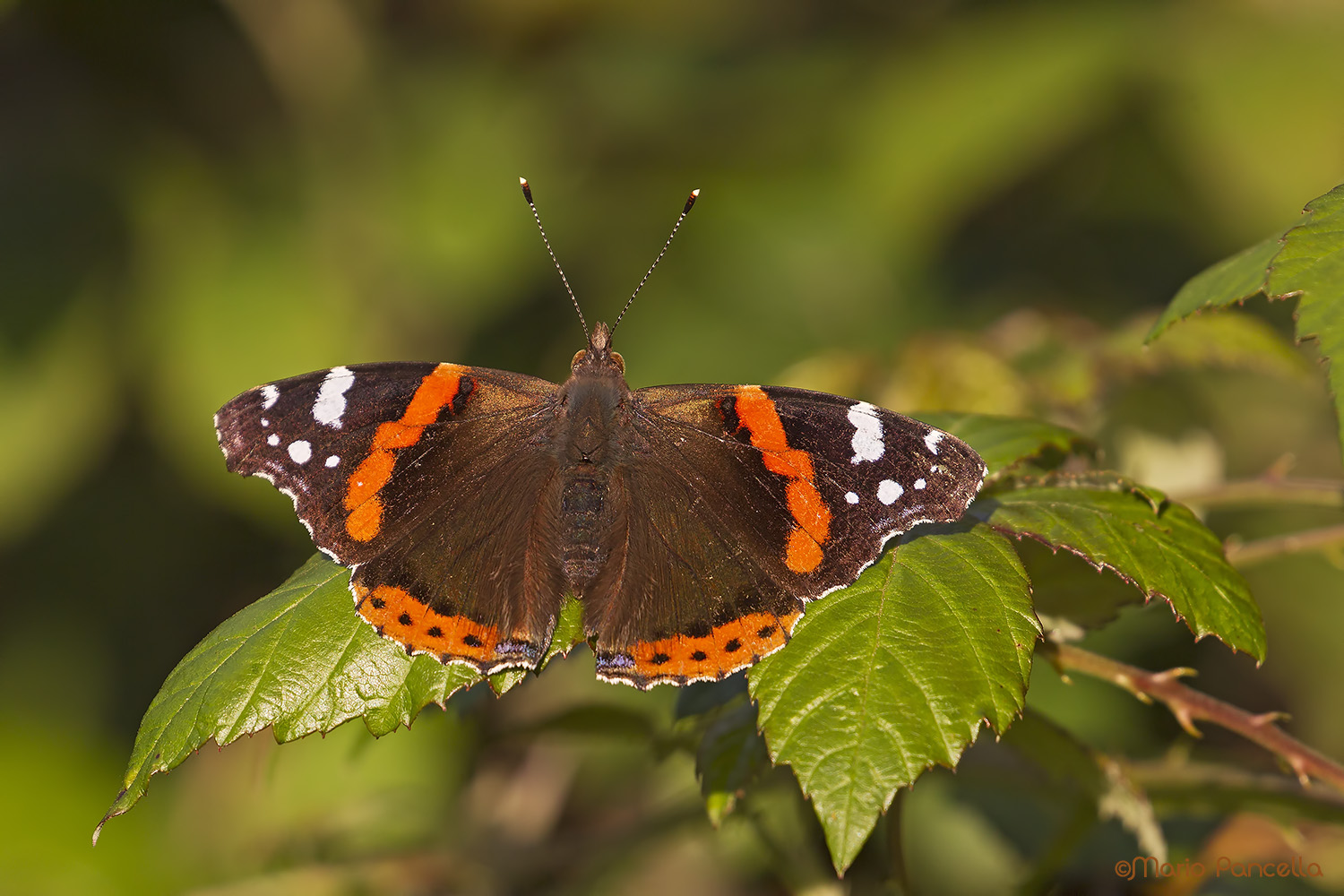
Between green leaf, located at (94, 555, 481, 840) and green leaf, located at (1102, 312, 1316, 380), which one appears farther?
green leaf, located at (1102, 312, 1316, 380)

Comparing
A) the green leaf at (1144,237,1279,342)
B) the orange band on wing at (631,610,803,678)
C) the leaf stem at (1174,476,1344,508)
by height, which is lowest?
the leaf stem at (1174,476,1344,508)

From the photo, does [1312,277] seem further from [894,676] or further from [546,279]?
[546,279]

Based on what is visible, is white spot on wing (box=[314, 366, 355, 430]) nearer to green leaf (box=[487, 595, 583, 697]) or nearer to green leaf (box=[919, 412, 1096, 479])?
green leaf (box=[487, 595, 583, 697])

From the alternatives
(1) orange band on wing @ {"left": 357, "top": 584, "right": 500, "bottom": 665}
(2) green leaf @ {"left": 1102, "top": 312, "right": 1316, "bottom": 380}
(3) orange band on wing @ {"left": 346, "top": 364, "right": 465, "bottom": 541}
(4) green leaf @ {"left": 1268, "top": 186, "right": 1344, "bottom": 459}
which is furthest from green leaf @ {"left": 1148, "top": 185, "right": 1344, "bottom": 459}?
(3) orange band on wing @ {"left": 346, "top": 364, "right": 465, "bottom": 541}

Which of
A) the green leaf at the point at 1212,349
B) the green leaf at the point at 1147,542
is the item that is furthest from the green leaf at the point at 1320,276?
the green leaf at the point at 1212,349

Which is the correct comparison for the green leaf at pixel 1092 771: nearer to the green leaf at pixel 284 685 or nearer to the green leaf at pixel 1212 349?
the green leaf at pixel 284 685

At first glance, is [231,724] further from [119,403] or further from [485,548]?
[119,403]

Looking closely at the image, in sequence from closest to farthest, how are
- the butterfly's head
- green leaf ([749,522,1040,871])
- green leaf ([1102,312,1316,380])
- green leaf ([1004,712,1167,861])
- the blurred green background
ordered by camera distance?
green leaf ([749,522,1040,871]) → green leaf ([1004,712,1167,861]) → the butterfly's head → green leaf ([1102,312,1316,380]) → the blurred green background
